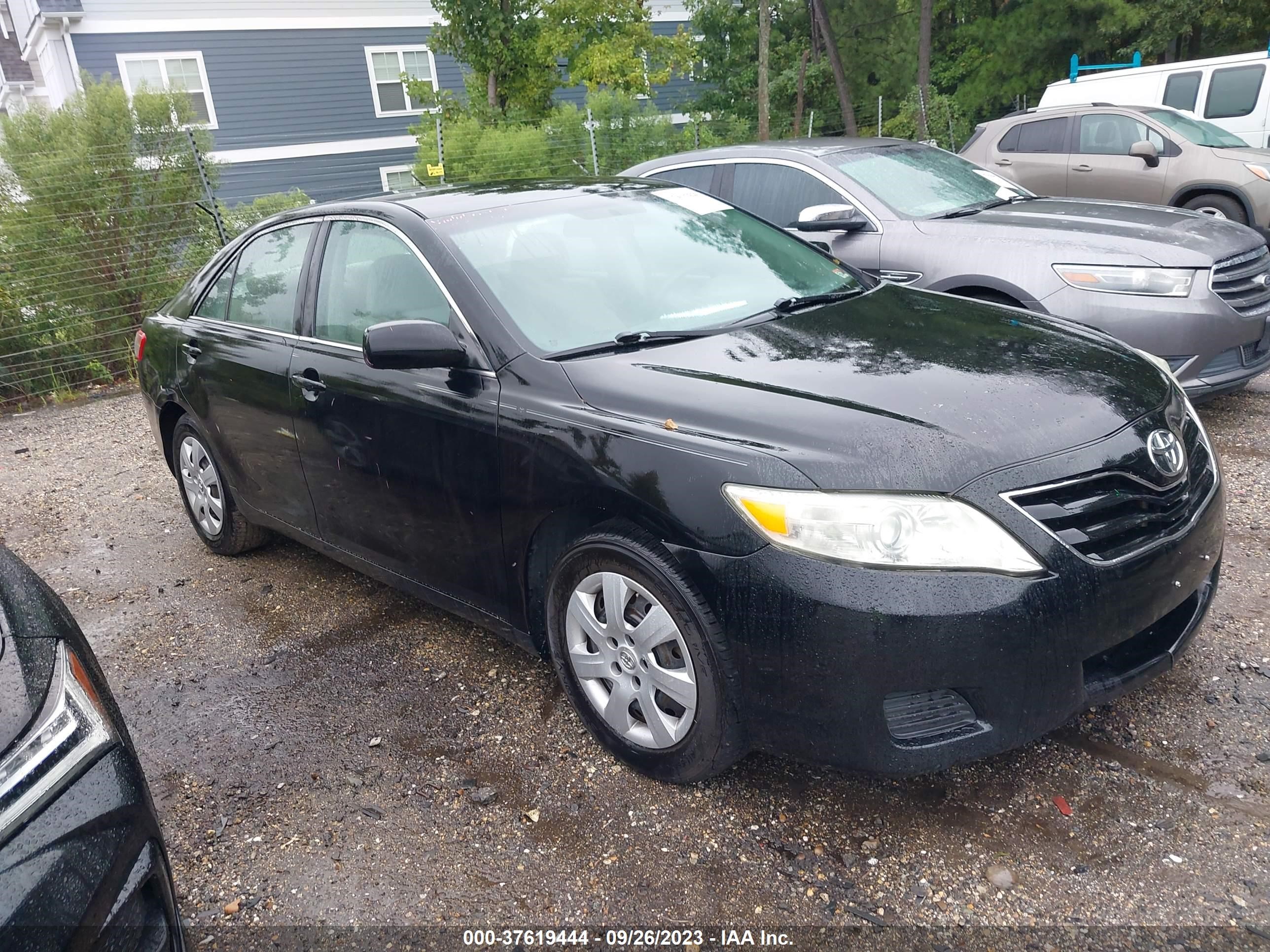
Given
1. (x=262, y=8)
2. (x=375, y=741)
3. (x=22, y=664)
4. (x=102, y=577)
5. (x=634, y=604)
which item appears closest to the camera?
(x=22, y=664)

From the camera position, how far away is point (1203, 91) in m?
12.5

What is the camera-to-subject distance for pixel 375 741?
3275 millimetres

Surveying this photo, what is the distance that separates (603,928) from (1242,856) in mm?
1550

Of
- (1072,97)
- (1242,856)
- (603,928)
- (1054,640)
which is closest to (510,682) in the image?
(603,928)

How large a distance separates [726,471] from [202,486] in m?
3.35

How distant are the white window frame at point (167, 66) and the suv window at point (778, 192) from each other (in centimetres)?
1675

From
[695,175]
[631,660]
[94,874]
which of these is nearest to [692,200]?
[631,660]

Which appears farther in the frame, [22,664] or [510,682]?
[510,682]

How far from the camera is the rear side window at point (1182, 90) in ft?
41.3

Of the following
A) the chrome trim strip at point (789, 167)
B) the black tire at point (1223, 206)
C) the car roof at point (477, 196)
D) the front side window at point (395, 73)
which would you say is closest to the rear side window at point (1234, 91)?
the black tire at point (1223, 206)

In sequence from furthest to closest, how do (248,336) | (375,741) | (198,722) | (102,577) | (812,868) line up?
(102,577), (248,336), (198,722), (375,741), (812,868)

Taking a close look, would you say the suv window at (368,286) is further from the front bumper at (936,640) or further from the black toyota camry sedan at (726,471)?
the front bumper at (936,640)

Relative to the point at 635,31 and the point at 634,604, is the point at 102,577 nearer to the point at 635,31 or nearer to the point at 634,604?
the point at 634,604

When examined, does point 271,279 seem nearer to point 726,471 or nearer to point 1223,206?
point 726,471
